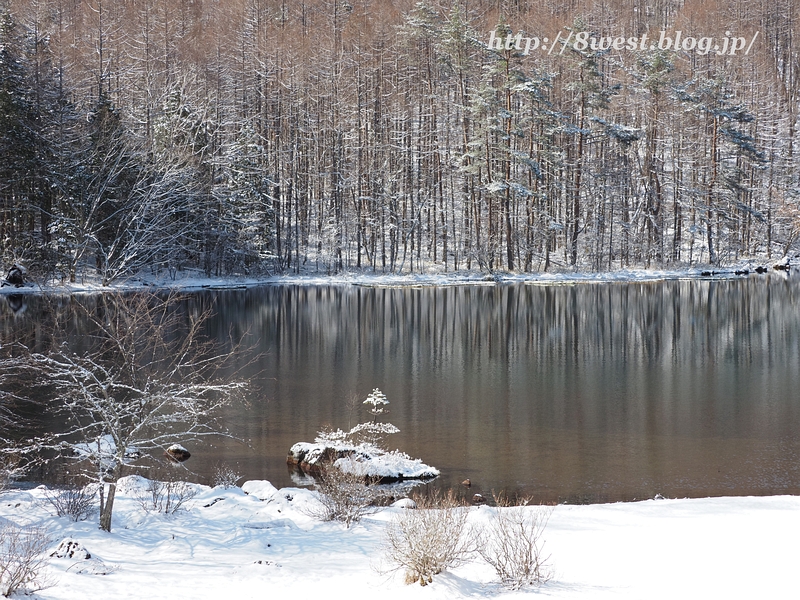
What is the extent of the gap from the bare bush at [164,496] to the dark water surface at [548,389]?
2.00 metres

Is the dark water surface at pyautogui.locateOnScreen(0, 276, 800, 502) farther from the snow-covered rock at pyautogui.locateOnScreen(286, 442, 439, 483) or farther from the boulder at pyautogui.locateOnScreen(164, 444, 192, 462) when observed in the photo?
the snow-covered rock at pyautogui.locateOnScreen(286, 442, 439, 483)

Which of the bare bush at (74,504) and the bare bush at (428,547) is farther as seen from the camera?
the bare bush at (74,504)

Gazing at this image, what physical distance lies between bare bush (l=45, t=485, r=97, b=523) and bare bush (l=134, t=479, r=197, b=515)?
679mm

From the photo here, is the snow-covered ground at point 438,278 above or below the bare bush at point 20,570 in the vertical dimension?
above

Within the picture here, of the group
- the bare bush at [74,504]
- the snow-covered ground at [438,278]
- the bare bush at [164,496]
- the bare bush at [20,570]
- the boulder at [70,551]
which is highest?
the snow-covered ground at [438,278]

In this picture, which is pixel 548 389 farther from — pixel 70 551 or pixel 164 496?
pixel 70 551

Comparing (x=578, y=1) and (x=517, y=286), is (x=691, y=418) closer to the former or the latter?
(x=517, y=286)

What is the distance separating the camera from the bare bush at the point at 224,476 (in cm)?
1101

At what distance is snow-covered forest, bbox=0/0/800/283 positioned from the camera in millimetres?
52094

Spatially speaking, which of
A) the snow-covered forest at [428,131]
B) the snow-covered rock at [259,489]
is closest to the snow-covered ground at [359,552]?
the snow-covered rock at [259,489]

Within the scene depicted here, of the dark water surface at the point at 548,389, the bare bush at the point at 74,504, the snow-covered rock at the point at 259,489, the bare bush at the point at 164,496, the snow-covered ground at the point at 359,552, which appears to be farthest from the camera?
the dark water surface at the point at 548,389

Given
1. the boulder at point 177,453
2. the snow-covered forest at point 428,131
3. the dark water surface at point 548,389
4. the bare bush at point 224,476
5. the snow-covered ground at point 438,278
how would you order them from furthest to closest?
the snow-covered forest at point 428,131, the snow-covered ground at point 438,278, the boulder at point 177,453, the dark water surface at point 548,389, the bare bush at point 224,476

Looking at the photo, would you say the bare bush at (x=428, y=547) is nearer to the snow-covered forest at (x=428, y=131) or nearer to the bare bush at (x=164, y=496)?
the bare bush at (x=164, y=496)

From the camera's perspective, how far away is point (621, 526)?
330 inches
